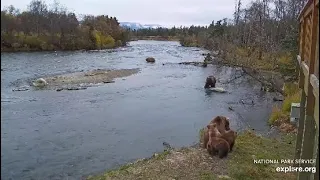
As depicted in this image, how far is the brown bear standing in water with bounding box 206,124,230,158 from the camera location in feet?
36.6

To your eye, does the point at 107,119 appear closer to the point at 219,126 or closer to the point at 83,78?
the point at 219,126

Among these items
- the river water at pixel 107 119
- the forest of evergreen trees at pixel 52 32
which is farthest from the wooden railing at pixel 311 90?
the forest of evergreen trees at pixel 52 32

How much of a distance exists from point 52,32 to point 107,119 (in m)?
49.0

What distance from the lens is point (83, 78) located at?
30500mm

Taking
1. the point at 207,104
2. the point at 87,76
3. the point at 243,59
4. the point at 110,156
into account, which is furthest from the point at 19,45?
the point at 110,156

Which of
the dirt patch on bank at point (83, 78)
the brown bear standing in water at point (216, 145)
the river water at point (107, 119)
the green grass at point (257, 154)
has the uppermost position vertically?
the brown bear standing in water at point (216, 145)

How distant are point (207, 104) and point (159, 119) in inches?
176

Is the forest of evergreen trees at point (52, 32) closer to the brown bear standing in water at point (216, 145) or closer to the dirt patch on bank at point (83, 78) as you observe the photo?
the dirt patch on bank at point (83, 78)

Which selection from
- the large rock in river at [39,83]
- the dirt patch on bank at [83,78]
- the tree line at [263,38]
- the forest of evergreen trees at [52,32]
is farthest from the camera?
the forest of evergreen trees at [52,32]

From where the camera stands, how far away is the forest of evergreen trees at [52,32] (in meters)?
54.2

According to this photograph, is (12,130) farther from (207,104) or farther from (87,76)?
(87,76)

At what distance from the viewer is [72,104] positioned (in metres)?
20.9

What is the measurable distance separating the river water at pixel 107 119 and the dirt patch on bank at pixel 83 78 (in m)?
1.24

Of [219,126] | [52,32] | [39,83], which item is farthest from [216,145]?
[52,32]
